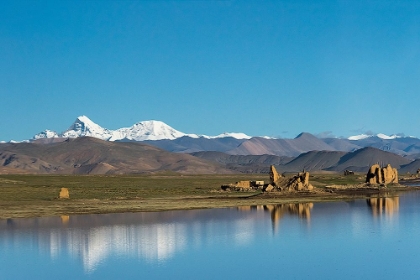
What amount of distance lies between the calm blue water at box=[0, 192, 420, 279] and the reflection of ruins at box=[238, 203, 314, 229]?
28 centimetres

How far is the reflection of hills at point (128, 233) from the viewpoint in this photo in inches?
1497

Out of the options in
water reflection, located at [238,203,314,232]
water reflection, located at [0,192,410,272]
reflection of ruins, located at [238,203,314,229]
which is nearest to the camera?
water reflection, located at [0,192,410,272]

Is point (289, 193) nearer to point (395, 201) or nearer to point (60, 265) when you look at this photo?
point (395, 201)

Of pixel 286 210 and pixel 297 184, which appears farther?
pixel 297 184

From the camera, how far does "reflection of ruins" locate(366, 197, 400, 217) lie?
5984 centimetres

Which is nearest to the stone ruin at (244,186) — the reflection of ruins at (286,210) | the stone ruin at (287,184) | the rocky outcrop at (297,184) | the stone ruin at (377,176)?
the stone ruin at (287,184)

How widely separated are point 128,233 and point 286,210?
71.7 ft

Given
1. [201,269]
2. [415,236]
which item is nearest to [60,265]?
[201,269]

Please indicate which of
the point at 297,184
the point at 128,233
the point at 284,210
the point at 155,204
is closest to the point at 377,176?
the point at 297,184

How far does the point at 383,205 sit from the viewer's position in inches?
2709

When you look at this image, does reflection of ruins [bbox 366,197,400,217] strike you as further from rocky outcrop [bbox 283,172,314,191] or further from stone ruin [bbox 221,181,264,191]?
stone ruin [bbox 221,181,264,191]

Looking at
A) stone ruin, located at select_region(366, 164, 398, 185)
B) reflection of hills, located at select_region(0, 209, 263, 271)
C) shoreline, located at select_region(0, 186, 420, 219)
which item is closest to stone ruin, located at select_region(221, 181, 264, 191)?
shoreline, located at select_region(0, 186, 420, 219)

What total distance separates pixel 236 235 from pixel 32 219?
20.7 metres

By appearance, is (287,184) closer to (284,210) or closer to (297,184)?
(297,184)
